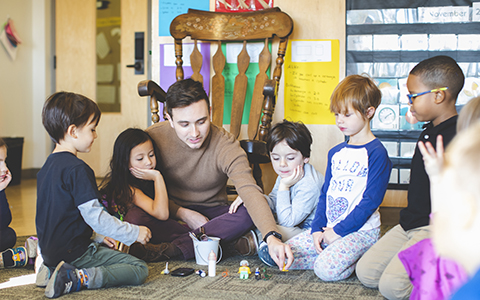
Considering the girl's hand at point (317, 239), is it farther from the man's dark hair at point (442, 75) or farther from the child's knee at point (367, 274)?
the man's dark hair at point (442, 75)

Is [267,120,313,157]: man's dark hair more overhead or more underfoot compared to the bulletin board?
more underfoot

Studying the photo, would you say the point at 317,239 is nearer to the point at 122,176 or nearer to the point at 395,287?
the point at 395,287

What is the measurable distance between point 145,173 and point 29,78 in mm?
3062

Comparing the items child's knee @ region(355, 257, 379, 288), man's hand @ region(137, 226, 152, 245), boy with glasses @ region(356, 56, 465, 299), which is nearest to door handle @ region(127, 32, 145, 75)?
man's hand @ region(137, 226, 152, 245)

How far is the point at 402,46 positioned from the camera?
Result: 93.3 inches

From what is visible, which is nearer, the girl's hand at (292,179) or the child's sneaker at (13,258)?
the child's sneaker at (13,258)

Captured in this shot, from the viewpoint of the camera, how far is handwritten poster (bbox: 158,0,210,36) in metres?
2.56

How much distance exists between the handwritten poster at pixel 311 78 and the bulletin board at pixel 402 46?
0.35ft

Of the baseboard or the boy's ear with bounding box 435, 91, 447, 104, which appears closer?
the boy's ear with bounding box 435, 91, 447, 104

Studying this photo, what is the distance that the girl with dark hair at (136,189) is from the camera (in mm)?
1690

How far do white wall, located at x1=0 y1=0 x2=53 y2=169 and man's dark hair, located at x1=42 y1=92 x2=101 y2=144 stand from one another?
2.99m

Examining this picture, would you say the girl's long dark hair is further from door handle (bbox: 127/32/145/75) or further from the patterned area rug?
door handle (bbox: 127/32/145/75)

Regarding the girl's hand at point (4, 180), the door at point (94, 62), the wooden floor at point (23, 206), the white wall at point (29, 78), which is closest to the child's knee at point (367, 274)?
the girl's hand at point (4, 180)

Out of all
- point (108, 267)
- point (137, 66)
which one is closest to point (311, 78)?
point (108, 267)
